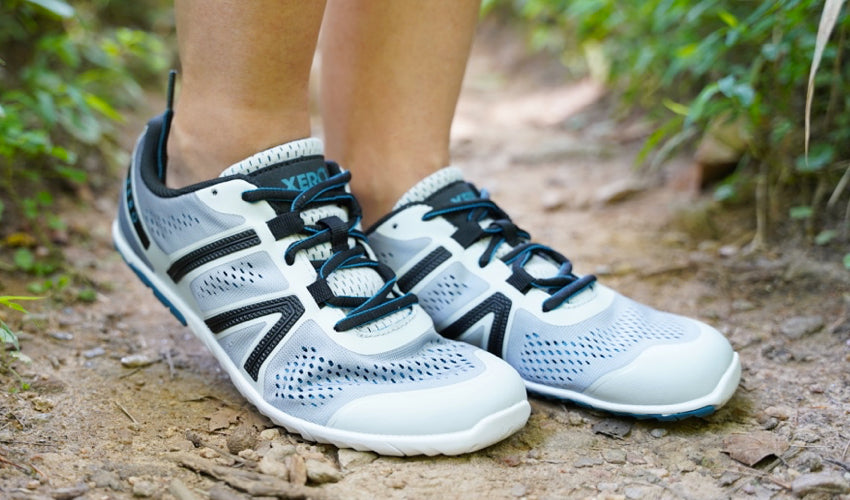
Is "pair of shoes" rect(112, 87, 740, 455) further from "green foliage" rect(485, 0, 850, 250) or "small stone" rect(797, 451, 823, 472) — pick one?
"green foliage" rect(485, 0, 850, 250)

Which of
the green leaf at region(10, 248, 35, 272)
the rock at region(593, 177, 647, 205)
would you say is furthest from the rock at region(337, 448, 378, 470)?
the rock at region(593, 177, 647, 205)

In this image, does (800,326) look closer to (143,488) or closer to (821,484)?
(821,484)

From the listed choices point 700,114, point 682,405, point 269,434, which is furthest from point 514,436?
point 700,114

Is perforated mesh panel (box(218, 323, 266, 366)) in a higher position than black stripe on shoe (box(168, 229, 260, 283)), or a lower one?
lower

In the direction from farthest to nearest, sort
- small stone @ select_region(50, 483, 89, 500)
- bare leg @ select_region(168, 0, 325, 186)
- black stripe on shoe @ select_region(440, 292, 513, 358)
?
1. black stripe on shoe @ select_region(440, 292, 513, 358)
2. bare leg @ select_region(168, 0, 325, 186)
3. small stone @ select_region(50, 483, 89, 500)

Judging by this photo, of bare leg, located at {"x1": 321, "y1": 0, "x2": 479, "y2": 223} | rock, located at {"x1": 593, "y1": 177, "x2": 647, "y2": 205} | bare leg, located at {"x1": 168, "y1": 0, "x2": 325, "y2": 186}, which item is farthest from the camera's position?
rock, located at {"x1": 593, "y1": 177, "x2": 647, "y2": 205}

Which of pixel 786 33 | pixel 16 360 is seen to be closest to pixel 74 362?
pixel 16 360

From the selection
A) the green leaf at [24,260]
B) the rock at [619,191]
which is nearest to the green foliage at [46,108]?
the green leaf at [24,260]

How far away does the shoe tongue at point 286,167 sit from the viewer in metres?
1.05

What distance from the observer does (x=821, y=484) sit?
852 mm

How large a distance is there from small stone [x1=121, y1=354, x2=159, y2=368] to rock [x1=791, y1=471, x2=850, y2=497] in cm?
97

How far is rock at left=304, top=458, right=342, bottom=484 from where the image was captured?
88cm

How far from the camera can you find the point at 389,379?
979mm

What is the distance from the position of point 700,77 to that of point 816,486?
1.74 meters
